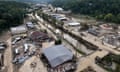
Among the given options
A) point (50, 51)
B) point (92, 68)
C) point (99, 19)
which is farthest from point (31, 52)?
point (99, 19)

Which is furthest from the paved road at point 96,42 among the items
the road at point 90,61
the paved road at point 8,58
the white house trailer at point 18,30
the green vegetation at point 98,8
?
the green vegetation at point 98,8

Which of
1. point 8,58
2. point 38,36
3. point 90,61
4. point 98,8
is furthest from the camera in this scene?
point 98,8

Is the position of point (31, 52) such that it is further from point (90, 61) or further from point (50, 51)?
point (90, 61)

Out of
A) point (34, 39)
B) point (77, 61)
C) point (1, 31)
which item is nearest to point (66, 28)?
point (34, 39)

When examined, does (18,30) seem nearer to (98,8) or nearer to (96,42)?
(96,42)

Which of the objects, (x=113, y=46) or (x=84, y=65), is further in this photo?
(x=113, y=46)

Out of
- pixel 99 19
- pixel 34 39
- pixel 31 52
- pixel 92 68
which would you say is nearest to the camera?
pixel 92 68

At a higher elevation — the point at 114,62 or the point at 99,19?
the point at 114,62

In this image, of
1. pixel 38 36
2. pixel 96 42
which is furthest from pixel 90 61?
pixel 38 36

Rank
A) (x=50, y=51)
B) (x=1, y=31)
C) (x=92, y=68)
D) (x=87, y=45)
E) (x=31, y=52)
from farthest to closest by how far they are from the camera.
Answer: (x=1, y=31) → (x=87, y=45) → (x=31, y=52) → (x=50, y=51) → (x=92, y=68)
